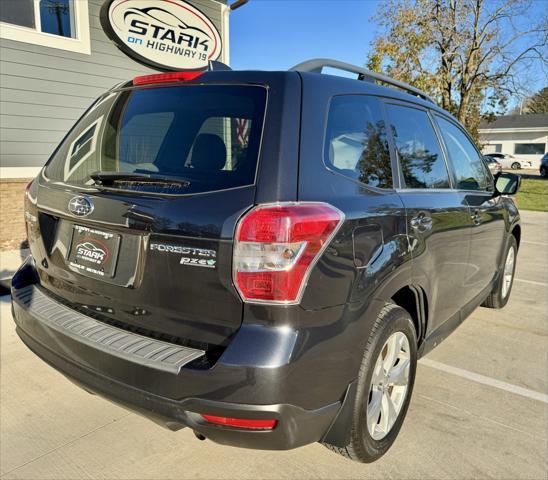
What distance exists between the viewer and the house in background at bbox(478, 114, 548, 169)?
161 ft

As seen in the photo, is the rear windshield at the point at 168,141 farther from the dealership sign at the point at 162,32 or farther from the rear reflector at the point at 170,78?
the dealership sign at the point at 162,32

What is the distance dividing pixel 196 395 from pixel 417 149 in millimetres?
1969

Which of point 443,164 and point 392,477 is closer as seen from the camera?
point 392,477

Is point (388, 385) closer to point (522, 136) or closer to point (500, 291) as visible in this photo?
point (500, 291)

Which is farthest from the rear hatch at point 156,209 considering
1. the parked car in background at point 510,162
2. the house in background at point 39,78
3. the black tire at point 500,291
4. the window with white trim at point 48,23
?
the parked car in background at point 510,162

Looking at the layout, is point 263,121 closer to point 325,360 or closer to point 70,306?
point 325,360

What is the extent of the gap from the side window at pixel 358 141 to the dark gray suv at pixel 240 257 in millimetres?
11

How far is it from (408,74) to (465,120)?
9.46 ft

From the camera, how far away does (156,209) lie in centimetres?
194

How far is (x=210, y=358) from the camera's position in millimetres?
1824

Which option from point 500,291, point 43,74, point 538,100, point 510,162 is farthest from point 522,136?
point 43,74

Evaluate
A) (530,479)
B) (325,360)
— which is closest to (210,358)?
(325,360)

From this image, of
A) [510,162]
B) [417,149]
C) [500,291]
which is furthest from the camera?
[510,162]

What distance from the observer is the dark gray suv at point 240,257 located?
1784 mm
